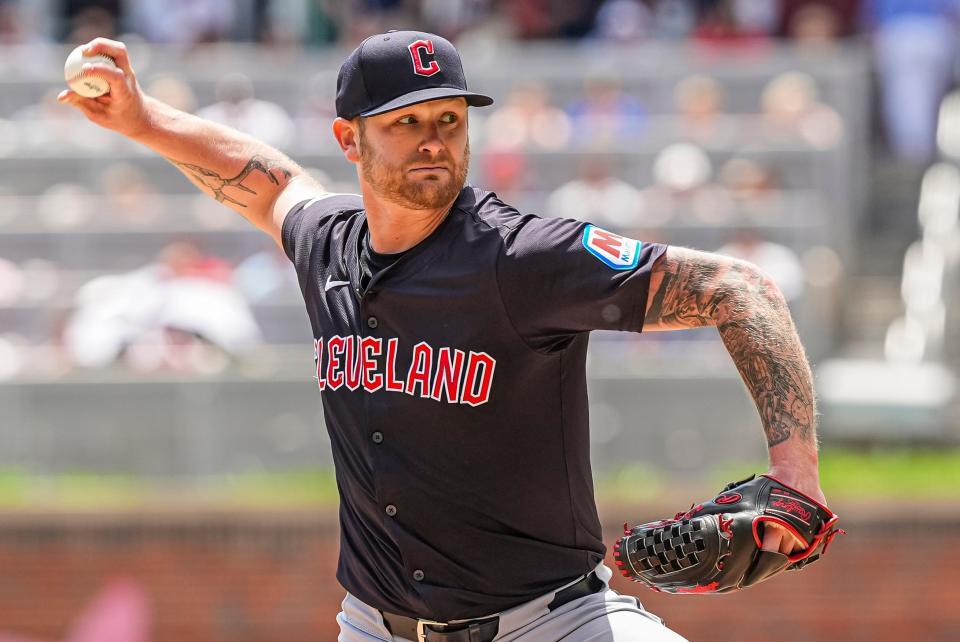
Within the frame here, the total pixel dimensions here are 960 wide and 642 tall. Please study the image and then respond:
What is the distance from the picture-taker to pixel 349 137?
3633 mm

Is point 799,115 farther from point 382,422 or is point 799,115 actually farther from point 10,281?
point 382,422

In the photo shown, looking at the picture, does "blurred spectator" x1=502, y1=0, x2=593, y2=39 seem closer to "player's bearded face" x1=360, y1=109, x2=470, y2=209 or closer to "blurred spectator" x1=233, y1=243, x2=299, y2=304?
"blurred spectator" x1=233, y1=243, x2=299, y2=304

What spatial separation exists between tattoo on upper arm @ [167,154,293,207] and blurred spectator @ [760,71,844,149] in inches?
281

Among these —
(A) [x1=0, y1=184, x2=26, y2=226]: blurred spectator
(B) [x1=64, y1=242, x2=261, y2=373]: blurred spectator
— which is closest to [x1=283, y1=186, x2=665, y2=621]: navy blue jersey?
(B) [x1=64, y1=242, x2=261, y2=373]: blurred spectator

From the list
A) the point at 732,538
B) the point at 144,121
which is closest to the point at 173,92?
the point at 144,121

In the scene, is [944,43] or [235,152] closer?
[235,152]

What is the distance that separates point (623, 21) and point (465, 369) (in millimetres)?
10398

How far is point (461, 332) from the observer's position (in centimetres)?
330

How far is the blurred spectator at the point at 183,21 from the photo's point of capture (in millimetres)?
14086

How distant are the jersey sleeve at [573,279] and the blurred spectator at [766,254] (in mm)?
6192

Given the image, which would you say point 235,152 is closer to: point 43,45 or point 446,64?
point 446,64

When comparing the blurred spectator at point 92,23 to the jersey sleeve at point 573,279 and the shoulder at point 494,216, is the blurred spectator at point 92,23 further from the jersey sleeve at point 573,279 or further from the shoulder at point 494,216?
the jersey sleeve at point 573,279

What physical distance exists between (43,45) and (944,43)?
8444mm

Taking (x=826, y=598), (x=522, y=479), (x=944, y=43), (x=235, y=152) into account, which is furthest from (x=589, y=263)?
(x=944, y=43)
